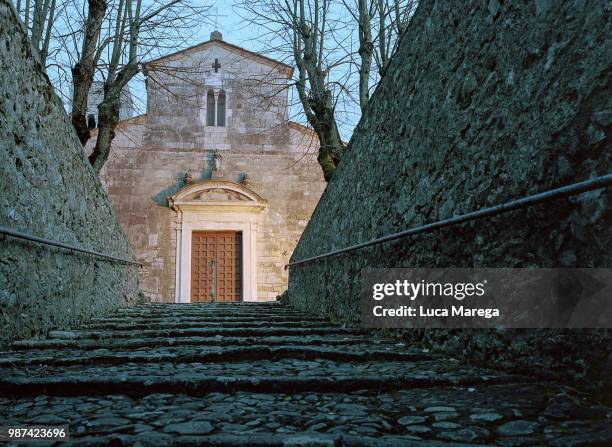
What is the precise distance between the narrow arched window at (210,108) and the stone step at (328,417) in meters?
13.2

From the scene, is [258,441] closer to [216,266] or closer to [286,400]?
[286,400]

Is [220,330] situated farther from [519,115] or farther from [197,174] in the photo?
[197,174]

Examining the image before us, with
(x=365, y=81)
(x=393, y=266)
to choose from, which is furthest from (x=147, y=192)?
(x=393, y=266)

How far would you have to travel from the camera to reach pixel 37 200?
355 cm

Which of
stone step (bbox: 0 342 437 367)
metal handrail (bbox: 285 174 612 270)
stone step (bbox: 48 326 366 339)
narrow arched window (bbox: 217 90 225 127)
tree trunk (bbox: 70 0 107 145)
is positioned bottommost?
stone step (bbox: 0 342 437 367)

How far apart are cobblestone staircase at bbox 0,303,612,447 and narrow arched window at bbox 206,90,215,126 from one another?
12.1m

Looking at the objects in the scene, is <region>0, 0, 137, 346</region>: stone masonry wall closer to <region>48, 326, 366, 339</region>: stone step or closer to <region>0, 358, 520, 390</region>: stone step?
<region>48, 326, 366, 339</region>: stone step

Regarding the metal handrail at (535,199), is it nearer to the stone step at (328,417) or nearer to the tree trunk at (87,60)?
the stone step at (328,417)

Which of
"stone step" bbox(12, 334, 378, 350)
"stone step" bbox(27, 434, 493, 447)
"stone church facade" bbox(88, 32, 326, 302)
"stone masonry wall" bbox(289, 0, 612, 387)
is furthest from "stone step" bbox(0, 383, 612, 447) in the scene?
"stone church facade" bbox(88, 32, 326, 302)

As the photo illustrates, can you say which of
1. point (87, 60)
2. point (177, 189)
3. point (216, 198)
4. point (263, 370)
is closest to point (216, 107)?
point (177, 189)

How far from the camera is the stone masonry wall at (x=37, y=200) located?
9.87ft

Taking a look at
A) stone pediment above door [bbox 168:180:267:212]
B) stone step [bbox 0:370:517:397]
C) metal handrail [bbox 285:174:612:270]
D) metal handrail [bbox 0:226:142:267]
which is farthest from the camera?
stone pediment above door [bbox 168:180:267:212]

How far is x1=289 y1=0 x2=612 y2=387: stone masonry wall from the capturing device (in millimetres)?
1702

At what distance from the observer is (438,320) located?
2803 millimetres
